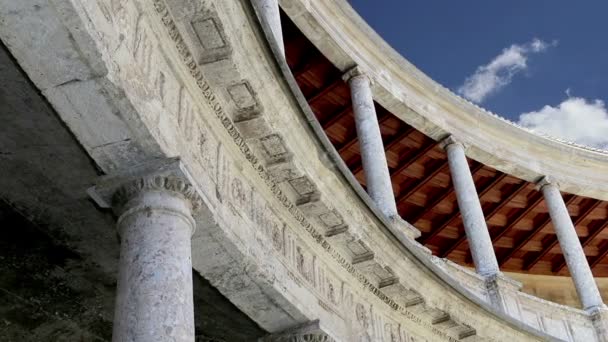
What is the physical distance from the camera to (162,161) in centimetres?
809

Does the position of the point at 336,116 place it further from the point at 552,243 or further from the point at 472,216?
the point at 552,243

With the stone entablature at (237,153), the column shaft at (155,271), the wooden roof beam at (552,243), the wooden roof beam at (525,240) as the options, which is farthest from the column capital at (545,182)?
the column shaft at (155,271)

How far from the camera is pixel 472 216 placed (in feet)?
66.1

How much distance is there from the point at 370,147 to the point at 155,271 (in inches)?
452

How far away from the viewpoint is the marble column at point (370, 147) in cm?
1745

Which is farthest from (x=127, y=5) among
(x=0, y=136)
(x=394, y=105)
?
(x=394, y=105)

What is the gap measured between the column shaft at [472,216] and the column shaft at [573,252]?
2719mm

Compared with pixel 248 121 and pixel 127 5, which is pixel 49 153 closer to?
pixel 127 5

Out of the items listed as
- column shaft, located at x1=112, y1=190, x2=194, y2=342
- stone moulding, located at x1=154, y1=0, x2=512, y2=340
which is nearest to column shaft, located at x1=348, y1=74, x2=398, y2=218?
stone moulding, located at x1=154, y1=0, x2=512, y2=340

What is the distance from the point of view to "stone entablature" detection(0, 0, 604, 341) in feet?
24.5

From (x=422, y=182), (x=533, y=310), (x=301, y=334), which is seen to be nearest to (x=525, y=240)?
(x=422, y=182)

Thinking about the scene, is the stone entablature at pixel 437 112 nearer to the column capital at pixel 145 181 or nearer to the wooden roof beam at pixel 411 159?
the wooden roof beam at pixel 411 159

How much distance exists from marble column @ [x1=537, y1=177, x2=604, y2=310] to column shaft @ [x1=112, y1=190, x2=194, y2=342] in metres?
14.6

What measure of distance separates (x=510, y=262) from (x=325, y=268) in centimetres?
2008
